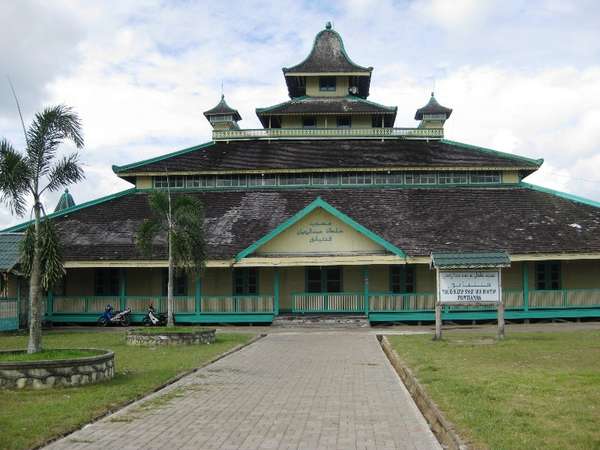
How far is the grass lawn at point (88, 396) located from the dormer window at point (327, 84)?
23918mm

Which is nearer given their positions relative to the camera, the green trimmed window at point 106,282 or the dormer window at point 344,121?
the green trimmed window at point 106,282

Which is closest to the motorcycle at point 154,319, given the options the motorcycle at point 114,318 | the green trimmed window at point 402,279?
the motorcycle at point 114,318

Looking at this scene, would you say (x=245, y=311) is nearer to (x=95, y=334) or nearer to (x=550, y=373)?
(x=95, y=334)

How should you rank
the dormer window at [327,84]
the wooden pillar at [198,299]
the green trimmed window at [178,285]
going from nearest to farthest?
1. the wooden pillar at [198,299]
2. the green trimmed window at [178,285]
3. the dormer window at [327,84]

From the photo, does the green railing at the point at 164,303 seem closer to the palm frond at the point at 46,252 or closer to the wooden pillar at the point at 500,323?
the wooden pillar at the point at 500,323

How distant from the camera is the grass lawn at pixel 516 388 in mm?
7965

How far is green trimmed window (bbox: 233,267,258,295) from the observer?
3075 cm

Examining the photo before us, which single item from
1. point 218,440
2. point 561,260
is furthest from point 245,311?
point 218,440

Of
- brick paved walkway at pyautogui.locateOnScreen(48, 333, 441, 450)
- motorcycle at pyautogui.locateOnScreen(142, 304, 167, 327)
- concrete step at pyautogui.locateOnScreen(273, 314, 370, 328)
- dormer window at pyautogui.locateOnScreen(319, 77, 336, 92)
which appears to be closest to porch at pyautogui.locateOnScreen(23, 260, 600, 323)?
concrete step at pyautogui.locateOnScreen(273, 314, 370, 328)

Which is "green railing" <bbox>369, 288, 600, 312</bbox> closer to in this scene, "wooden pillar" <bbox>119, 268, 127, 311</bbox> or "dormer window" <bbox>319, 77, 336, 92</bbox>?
"wooden pillar" <bbox>119, 268, 127, 311</bbox>

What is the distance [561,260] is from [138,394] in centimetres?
2249

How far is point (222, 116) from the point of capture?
42.1 metres

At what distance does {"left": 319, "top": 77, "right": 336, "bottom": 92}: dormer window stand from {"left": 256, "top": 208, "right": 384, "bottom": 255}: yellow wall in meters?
13.3

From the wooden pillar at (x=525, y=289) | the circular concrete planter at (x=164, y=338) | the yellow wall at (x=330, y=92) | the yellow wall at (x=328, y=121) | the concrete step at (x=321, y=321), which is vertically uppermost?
the yellow wall at (x=330, y=92)
